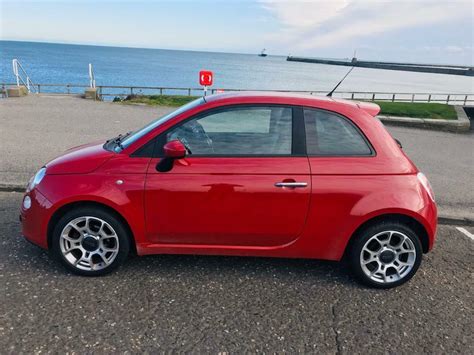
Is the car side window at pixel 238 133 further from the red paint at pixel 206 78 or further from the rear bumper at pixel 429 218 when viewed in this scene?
the red paint at pixel 206 78

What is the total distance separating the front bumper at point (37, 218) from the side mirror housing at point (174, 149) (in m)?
1.12

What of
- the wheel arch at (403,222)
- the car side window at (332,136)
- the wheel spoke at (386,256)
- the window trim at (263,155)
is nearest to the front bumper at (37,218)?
the window trim at (263,155)

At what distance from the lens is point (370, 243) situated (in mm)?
3361

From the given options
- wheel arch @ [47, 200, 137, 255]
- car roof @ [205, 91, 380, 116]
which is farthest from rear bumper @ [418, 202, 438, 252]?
wheel arch @ [47, 200, 137, 255]

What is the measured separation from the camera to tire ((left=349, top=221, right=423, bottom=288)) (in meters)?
3.29

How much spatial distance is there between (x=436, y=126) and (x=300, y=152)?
32.9 feet

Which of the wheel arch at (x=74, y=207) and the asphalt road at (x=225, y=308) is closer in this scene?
the asphalt road at (x=225, y=308)

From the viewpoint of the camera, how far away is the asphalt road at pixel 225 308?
8.63ft

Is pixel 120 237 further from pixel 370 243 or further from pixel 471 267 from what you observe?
pixel 471 267

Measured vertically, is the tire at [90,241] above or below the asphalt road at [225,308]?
above

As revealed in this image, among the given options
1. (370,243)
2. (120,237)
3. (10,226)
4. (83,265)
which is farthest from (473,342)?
(10,226)

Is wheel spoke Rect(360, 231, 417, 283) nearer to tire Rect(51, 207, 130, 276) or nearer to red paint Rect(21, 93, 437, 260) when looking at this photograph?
red paint Rect(21, 93, 437, 260)

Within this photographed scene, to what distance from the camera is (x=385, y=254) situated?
334 centimetres

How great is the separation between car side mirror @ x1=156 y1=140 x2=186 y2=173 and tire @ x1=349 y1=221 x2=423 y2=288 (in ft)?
5.61
